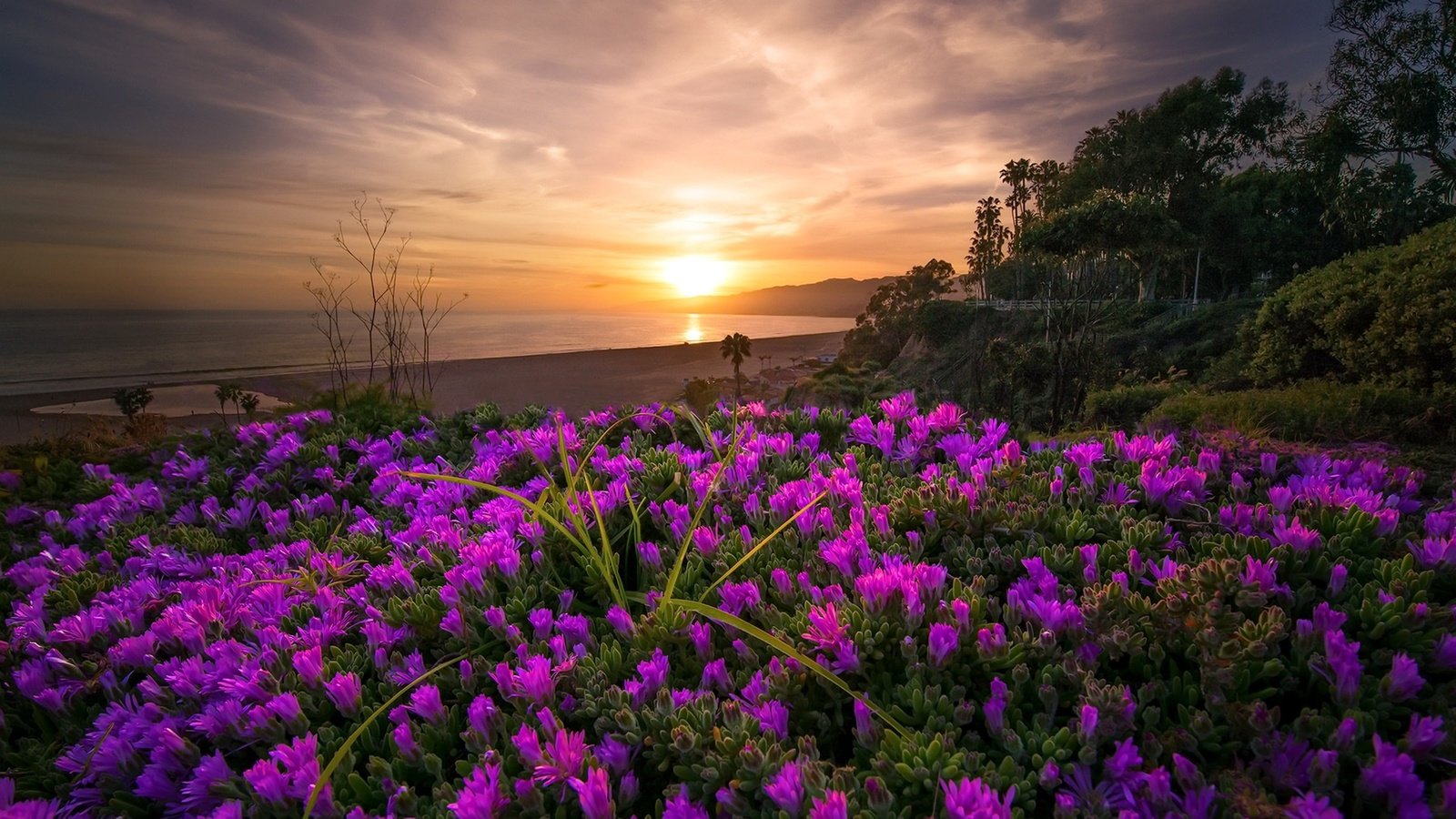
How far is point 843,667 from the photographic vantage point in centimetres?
134

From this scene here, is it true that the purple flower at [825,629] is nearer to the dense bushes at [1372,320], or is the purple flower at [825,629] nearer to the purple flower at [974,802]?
the purple flower at [974,802]

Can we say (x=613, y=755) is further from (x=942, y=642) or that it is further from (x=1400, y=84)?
(x=1400, y=84)

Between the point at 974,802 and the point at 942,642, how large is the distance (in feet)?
1.16

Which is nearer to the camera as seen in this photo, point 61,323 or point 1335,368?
→ point 1335,368

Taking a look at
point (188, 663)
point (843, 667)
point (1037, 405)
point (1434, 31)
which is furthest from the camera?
point (1037, 405)

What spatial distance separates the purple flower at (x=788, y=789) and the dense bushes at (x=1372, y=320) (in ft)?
36.7

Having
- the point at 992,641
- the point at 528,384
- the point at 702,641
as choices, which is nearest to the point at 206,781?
the point at 702,641

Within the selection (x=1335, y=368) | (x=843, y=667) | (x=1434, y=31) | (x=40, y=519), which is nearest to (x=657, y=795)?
(x=843, y=667)

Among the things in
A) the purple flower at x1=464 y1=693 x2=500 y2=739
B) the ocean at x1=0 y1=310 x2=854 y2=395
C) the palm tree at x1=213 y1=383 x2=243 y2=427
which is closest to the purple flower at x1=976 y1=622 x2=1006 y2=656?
the purple flower at x1=464 y1=693 x2=500 y2=739

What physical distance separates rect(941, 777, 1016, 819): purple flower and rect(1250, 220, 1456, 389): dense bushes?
11.0 metres

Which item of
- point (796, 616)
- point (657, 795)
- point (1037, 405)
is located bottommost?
point (1037, 405)

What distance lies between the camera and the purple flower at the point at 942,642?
1.29 metres

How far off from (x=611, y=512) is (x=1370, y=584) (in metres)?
1.86

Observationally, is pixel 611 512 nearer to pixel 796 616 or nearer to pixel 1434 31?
pixel 796 616
